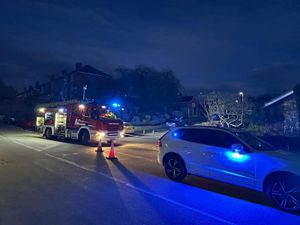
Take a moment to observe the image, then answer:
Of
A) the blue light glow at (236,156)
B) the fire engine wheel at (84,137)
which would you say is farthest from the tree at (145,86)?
the blue light glow at (236,156)

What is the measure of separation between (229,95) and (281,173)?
26.2 metres

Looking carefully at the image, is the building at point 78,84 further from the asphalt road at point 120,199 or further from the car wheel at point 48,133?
the asphalt road at point 120,199

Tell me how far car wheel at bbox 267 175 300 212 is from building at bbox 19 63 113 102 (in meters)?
43.5

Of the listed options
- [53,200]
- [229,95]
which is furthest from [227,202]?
[229,95]

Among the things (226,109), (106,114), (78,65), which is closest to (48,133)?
(106,114)

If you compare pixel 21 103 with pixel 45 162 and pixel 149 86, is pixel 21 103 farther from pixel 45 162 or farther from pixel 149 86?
Result: pixel 45 162

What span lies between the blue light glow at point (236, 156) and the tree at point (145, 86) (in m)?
42.6

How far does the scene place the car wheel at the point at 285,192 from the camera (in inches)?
227

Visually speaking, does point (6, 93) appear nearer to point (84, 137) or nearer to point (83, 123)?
point (83, 123)

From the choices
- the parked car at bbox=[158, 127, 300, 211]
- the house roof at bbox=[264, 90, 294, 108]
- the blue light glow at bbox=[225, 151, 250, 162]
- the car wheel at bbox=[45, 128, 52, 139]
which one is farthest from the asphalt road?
the house roof at bbox=[264, 90, 294, 108]

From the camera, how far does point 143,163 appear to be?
11234 millimetres

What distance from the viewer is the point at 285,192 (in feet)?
19.3

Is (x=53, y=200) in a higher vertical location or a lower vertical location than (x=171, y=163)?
lower

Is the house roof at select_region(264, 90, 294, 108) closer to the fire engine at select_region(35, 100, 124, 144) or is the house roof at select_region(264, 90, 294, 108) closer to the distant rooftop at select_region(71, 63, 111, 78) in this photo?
the fire engine at select_region(35, 100, 124, 144)
